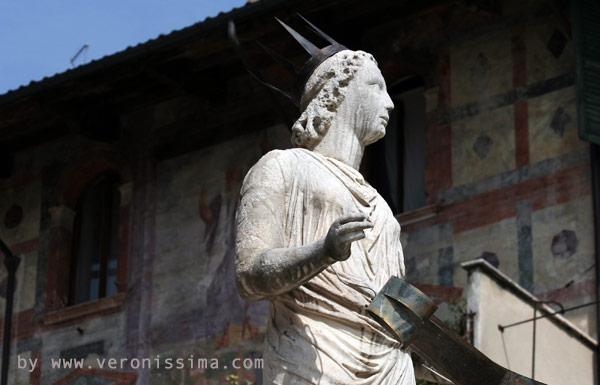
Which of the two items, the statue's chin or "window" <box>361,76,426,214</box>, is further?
"window" <box>361,76,426,214</box>

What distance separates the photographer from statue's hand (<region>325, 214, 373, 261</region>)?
214 inches

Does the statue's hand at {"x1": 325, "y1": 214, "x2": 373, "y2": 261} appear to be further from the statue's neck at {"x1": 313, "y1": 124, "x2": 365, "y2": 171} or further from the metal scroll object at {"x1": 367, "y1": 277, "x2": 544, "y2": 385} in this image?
the statue's neck at {"x1": 313, "y1": 124, "x2": 365, "y2": 171}

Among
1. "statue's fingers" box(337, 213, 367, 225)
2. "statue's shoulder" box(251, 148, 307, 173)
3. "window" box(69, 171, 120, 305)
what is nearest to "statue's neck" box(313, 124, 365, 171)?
"statue's shoulder" box(251, 148, 307, 173)

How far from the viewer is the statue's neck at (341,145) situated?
6258mm

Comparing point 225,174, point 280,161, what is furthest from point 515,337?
point 280,161

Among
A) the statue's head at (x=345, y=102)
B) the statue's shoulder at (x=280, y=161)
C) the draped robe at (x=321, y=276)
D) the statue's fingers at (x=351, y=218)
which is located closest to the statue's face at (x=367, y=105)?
the statue's head at (x=345, y=102)

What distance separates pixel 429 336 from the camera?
5.59 meters

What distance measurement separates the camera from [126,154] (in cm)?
1998

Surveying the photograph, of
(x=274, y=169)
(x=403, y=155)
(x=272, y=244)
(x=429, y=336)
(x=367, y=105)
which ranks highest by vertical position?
(x=403, y=155)

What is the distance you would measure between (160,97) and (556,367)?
23.6 feet

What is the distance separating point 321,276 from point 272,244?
18 cm

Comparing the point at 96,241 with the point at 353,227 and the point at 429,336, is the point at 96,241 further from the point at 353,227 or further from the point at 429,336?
the point at 353,227

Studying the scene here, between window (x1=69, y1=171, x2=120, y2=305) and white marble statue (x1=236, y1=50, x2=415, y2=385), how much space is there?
44.1 feet

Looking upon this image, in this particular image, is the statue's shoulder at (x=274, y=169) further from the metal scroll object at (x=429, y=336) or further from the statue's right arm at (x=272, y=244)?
the metal scroll object at (x=429, y=336)
